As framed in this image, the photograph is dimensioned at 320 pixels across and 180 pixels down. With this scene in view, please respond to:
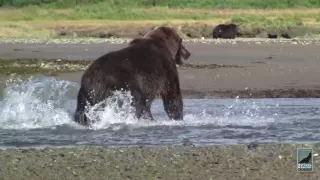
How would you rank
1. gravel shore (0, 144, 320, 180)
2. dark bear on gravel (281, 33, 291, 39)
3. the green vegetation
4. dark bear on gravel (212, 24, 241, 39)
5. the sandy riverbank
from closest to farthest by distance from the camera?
gravel shore (0, 144, 320, 180) → the sandy riverbank → dark bear on gravel (212, 24, 241, 39) → dark bear on gravel (281, 33, 291, 39) → the green vegetation

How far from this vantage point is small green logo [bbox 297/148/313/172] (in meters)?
6.66

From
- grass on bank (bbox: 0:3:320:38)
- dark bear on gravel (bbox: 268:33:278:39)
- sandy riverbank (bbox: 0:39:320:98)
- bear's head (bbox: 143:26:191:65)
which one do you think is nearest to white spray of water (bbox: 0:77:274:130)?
bear's head (bbox: 143:26:191:65)

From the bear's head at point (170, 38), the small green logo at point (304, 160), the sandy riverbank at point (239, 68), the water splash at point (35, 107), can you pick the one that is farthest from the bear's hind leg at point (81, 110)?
the sandy riverbank at point (239, 68)

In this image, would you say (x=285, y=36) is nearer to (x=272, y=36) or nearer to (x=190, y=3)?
(x=272, y=36)

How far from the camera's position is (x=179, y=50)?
1151 centimetres

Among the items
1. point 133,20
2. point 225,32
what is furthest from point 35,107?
point 133,20

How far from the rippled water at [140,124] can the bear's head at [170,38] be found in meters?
0.90

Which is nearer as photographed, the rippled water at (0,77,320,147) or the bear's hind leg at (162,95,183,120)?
the rippled water at (0,77,320,147)

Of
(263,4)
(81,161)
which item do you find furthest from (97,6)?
(81,161)

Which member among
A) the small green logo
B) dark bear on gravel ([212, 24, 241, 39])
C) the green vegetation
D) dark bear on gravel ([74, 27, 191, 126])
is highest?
the small green logo

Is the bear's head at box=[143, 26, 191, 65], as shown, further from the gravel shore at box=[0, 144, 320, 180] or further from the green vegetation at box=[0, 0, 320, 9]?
the green vegetation at box=[0, 0, 320, 9]

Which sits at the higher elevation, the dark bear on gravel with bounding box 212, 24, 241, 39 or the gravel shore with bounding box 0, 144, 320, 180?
the gravel shore with bounding box 0, 144, 320, 180

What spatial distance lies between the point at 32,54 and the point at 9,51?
1.90 m

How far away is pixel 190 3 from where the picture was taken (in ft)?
182
